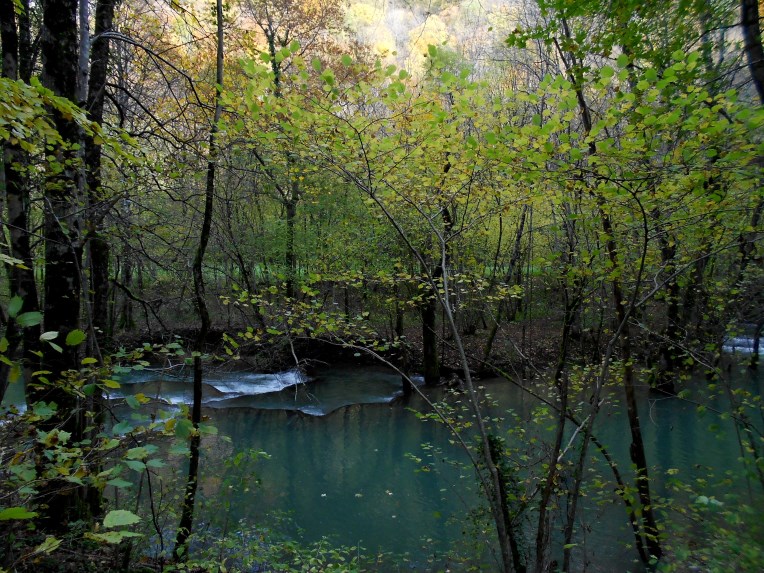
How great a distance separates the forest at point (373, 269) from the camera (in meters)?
2.84

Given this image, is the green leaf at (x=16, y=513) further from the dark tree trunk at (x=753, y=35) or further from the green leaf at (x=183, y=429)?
the dark tree trunk at (x=753, y=35)

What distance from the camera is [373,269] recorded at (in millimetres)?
10453

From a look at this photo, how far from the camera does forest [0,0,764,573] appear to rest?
2.84 meters

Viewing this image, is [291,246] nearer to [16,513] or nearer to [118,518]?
[118,518]

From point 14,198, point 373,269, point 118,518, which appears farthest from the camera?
point 373,269

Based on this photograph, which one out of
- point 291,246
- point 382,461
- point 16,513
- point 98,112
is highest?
point 98,112

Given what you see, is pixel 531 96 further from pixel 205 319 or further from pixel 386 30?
pixel 205 319

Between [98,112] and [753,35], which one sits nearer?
[753,35]

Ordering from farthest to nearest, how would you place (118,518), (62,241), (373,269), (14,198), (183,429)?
(373,269)
(14,198)
(62,241)
(183,429)
(118,518)

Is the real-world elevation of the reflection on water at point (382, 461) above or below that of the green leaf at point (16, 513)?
below

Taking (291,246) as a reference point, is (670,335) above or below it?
below

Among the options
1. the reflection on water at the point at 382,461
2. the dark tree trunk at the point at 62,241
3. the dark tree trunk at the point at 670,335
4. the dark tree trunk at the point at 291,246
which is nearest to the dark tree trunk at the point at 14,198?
the dark tree trunk at the point at 62,241

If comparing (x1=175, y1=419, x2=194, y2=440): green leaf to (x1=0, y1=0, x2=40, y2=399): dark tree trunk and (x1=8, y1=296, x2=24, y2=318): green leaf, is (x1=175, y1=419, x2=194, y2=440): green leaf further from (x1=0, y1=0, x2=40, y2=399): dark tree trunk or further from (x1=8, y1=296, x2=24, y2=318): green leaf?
(x1=0, y1=0, x2=40, y2=399): dark tree trunk

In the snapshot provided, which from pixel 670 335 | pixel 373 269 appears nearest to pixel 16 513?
pixel 373 269
